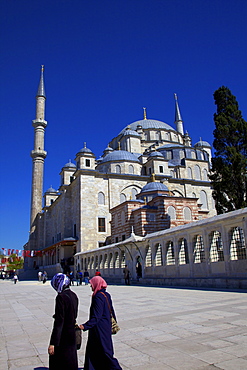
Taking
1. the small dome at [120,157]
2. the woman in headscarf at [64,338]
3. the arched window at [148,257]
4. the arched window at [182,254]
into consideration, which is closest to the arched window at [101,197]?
the small dome at [120,157]

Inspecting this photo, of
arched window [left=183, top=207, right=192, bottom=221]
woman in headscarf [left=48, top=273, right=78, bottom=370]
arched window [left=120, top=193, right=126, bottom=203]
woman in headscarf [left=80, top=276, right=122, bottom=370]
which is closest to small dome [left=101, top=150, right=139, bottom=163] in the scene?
arched window [left=120, top=193, right=126, bottom=203]

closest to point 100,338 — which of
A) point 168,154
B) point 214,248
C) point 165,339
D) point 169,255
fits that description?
point 165,339

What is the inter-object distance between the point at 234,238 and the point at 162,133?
33287 millimetres

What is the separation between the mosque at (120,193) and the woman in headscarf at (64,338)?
20.5m

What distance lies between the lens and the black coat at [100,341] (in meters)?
2.58

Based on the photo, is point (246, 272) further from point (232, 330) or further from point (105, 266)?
point (105, 266)

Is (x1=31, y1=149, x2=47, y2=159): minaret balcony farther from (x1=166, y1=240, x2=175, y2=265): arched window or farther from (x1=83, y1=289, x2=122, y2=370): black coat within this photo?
(x1=83, y1=289, x2=122, y2=370): black coat

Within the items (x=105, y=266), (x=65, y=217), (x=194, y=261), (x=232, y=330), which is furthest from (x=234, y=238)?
(x=65, y=217)

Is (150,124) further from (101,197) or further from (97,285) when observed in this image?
(97,285)

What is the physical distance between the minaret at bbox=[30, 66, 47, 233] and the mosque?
0.12 meters

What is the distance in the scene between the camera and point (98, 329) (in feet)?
8.70

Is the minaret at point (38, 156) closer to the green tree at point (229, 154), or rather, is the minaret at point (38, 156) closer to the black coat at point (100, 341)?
the green tree at point (229, 154)

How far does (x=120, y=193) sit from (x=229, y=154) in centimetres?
1611

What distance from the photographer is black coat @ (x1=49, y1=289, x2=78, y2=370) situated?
2.46 meters
